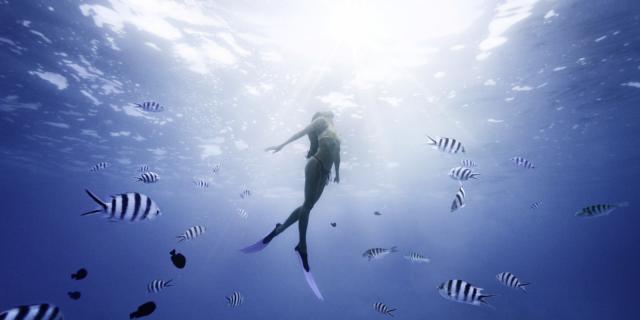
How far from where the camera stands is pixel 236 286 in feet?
229

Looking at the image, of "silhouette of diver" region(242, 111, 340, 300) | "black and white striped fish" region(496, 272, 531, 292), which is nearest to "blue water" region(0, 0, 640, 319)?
"silhouette of diver" region(242, 111, 340, 300)

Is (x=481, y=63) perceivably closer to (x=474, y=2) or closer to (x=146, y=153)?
(x=474, y=2)

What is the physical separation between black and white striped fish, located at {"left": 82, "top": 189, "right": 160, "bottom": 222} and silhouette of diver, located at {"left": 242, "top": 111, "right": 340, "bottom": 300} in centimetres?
235

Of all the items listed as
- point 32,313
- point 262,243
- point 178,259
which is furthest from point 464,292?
point 32,313

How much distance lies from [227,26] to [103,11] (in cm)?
482

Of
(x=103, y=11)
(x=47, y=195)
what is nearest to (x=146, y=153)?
(x=103, y=11)

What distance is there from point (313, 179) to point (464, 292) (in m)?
3.31

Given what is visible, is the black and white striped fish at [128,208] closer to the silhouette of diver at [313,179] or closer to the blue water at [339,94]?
the silhouette of diver at [313,179]

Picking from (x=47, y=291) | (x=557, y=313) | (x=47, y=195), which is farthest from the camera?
(x=47, y=291)

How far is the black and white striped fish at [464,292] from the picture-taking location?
5.16m

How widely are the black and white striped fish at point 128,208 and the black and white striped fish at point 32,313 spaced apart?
136cm

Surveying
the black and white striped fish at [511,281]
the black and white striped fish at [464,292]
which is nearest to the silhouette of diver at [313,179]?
the black and white striped fish at [464,292]

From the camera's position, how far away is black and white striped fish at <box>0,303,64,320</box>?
11.4 ft

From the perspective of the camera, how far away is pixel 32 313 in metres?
3.61
